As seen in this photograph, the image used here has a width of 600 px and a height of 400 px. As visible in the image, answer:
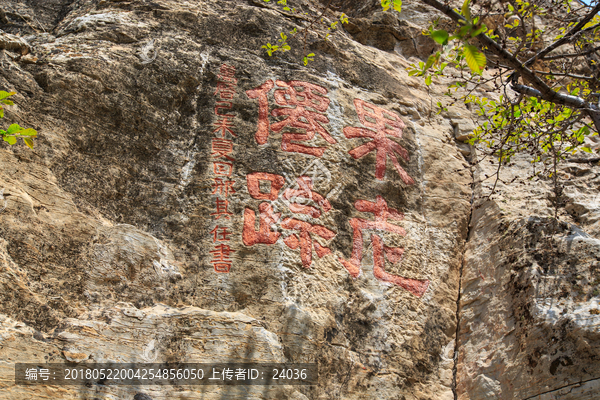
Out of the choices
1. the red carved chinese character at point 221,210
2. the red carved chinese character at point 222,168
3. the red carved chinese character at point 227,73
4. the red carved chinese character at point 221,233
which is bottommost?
the red carved chinese character at point 221,233

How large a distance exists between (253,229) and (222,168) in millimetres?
680

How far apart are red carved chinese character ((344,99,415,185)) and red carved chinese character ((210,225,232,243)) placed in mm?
1645

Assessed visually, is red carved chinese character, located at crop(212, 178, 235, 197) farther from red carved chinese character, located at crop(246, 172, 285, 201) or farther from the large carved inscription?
red carved chinese character, located at crop(246, 172, 285, 201)

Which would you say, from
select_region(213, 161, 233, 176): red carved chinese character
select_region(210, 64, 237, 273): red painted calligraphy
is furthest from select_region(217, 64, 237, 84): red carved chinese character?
select_region(213, 161, 233, 176): red carved chinese character

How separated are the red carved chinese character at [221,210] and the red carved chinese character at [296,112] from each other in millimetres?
783

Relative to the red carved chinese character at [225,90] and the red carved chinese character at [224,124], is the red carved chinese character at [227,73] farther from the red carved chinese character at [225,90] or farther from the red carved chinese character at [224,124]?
the red carved chinese character at [224,124]

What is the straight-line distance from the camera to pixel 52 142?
3.98 m

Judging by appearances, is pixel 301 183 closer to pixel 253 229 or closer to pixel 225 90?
pixel 253 229

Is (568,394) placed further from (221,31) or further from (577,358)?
(221,31)

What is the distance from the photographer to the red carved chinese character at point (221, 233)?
4.18 metres

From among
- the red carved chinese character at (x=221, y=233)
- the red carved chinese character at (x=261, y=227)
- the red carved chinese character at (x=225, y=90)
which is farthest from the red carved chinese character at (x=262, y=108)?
the red carved chinese character at (x=221, y=233)

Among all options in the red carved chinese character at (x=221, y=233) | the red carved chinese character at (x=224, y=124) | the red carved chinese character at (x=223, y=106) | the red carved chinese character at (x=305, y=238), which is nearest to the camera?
the red carved chinese character at (x=221, y=233)

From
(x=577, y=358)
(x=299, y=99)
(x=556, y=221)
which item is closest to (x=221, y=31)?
(x=299, y=99)

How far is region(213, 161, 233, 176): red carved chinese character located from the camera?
14.8 feet
